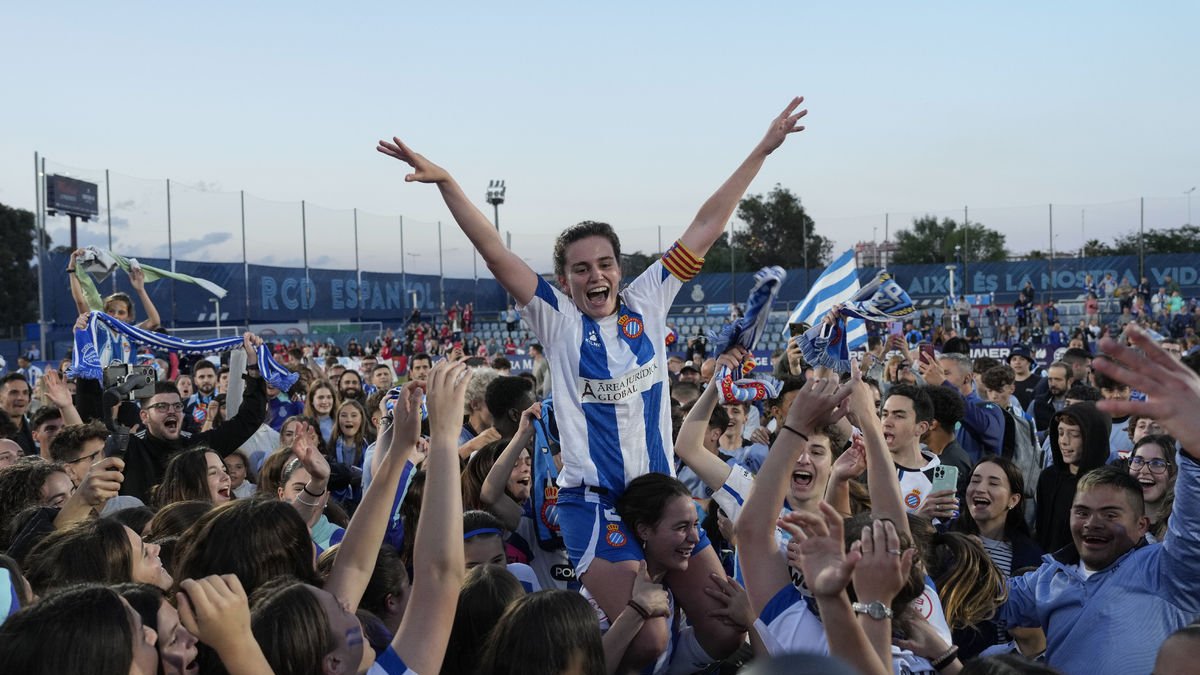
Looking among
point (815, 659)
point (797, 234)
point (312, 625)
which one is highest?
point (797, 234)

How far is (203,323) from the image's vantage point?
113ft

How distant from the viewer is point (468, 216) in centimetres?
399

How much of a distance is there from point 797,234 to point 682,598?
6823 centimetres

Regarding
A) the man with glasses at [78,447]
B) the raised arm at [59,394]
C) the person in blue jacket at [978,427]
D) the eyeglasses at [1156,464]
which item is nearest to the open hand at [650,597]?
the eyeglasses at [1156,464]

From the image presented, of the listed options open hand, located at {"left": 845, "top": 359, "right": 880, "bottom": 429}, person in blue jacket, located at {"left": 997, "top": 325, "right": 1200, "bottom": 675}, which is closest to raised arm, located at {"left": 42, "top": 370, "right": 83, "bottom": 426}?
open hand, located at {"left": 845, "top": 359, "right": 880, "bottom": 429}

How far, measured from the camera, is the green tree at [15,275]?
5294 centimetres

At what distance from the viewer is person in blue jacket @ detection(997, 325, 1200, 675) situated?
2.45 m

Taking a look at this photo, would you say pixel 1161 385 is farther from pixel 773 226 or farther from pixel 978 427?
pixel 773 226

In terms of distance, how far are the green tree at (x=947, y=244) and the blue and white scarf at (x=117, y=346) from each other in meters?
34.9

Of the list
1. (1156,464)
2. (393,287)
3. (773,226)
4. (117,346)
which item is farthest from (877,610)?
(773,226)

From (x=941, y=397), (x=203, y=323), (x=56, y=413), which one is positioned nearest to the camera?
(x=941, y=397)

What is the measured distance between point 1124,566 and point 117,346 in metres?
7.70

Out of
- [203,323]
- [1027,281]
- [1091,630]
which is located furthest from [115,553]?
[1027,281]

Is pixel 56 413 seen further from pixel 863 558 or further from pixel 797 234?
pixel 797 234
